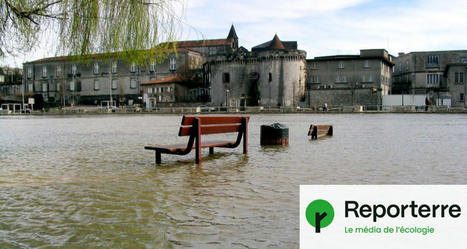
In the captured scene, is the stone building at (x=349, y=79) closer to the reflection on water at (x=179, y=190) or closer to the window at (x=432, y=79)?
the window at (x=432, y=79)

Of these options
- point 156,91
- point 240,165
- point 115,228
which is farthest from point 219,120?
point 156,91

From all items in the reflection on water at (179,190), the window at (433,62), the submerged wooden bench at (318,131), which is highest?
the window at (433,62)

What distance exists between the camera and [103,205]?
5809mm

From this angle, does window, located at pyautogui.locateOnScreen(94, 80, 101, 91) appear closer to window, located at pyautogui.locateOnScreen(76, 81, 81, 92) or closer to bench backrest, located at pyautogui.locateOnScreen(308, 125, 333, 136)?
window, located at pyautogui.locateOnScreen(76, 81, 81, 92)

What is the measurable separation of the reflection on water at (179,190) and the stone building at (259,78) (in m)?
66.3

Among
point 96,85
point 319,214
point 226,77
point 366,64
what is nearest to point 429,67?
point 366,64

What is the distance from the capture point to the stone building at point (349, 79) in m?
74.4

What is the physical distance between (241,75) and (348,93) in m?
18.5

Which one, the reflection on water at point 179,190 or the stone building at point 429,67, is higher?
the stone building at point 429,67

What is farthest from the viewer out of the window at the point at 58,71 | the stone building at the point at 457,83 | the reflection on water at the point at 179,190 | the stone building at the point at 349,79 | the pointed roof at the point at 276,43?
the window at the point at 58,71

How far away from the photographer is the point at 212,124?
9.86 metres

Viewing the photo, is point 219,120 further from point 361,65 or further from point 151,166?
point 361,65

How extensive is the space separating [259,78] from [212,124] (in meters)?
70.8

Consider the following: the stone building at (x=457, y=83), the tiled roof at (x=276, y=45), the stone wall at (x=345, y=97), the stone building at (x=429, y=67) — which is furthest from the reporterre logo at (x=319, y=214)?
the stone building at (x=429, y=67)
